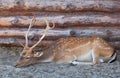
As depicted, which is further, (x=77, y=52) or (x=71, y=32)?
(x=71, y=32)

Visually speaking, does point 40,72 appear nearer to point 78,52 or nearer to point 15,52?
point 78,52

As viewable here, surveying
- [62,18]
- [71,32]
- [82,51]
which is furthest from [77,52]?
[62,18]

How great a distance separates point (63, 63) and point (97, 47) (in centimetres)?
64

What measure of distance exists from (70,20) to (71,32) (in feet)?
0.80

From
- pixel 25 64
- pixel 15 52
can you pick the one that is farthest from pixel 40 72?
pixel 15 52

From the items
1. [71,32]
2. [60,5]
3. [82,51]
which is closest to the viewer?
[82,51]

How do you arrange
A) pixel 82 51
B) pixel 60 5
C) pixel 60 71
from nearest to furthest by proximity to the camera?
1. pixel 60 71
2. pixel 82 51
3. pixel 60 5

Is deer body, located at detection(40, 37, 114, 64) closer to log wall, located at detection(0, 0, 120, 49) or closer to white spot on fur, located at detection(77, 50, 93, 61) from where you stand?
white spot on fur, located at detection(77, 50, 93, 61)

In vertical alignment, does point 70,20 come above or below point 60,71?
above

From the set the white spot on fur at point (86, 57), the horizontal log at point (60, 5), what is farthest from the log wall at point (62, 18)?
the white spot on fur at point (86, 57)

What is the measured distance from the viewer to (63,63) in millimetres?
6285

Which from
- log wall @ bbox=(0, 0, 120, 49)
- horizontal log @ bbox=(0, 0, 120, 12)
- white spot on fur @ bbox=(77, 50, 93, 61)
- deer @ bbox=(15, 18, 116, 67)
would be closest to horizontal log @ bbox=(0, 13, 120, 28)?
log wall @ bbox=(0, 0, 120, 49)

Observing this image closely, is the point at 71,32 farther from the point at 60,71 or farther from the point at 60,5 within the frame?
the point at 60,71

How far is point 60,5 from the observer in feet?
23.3
